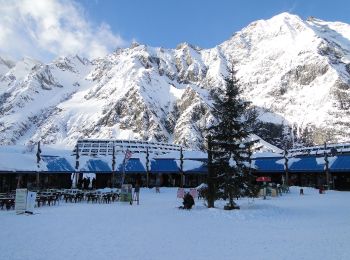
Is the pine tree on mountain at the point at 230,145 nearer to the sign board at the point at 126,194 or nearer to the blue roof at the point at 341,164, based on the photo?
the sign board at the point at 126,194

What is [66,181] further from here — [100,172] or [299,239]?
[299,239]

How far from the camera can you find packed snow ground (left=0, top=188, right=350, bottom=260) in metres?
11.4

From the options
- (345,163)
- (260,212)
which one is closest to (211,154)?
(260,212)

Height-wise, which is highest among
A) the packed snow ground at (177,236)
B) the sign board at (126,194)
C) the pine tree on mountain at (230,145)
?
the pine tree on mountain at (230,145)

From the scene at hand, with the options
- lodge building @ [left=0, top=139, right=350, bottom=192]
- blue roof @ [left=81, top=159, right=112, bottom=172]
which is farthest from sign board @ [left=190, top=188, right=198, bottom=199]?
blue roof @ [left=81, top=159, right=112, bottom=172]

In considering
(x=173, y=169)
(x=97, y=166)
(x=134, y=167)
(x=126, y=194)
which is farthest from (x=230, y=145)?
(x=97, y=166)

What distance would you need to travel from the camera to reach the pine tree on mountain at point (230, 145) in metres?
25.5

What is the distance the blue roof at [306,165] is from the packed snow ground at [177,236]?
35720 mm

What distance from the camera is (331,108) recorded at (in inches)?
7013

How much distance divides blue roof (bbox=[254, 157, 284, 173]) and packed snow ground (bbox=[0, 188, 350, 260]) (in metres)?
37.5

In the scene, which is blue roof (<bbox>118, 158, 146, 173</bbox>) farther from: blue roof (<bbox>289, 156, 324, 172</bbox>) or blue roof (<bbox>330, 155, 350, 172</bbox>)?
blue roof (<bbox>330, 155, 350, 172</bbox>)

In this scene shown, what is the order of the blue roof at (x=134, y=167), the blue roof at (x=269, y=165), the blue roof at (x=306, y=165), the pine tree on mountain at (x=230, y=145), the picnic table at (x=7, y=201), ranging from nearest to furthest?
the pine tree on mountain at (x=230, y=145)
the picnic table at (x=7, y=201)
the blue roof at (x=306, y=165)
the blue roof at (x=269, y=165)
the blue roof at (x=134, y=167)

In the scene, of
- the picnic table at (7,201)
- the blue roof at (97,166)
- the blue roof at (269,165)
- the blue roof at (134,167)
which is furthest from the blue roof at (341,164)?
the picnic table at (7,201)

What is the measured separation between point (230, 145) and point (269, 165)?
35.2 meters
